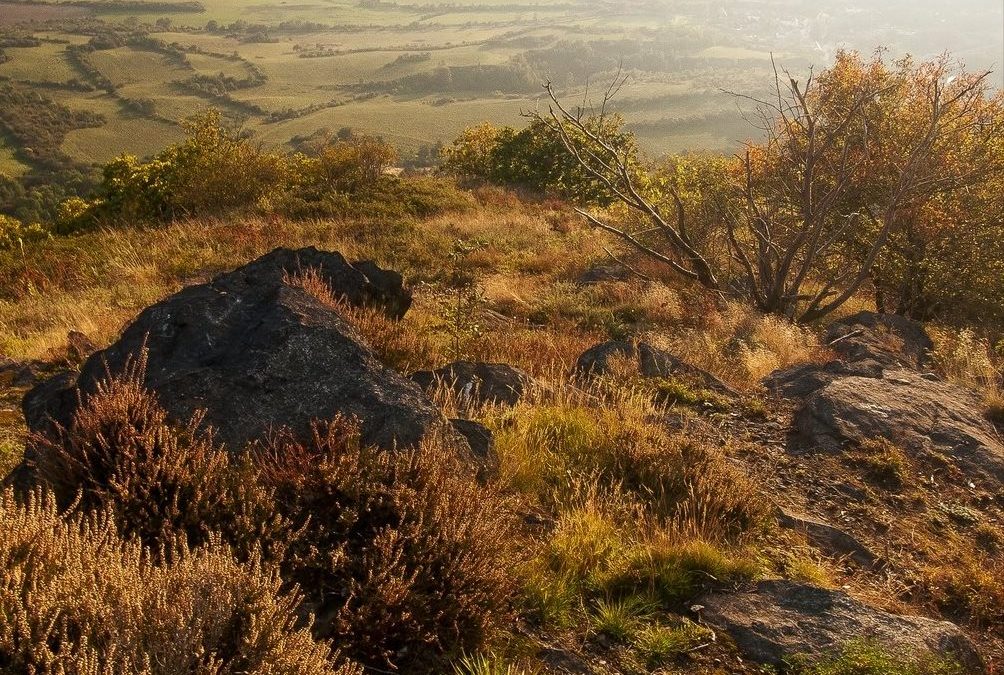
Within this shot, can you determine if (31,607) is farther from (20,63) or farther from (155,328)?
(20,63)

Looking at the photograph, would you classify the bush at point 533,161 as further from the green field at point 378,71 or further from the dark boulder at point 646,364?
the green field at point 378,71

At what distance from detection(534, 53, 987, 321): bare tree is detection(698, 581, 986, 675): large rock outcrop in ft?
22.1

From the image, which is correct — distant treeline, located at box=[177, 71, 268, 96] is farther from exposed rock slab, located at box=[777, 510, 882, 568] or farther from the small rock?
exposed rock slab, located at box=[777, 510, 882, 568]

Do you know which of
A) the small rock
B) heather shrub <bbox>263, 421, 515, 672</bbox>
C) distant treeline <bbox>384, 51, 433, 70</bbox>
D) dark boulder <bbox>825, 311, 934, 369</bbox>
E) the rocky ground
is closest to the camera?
heather shrub <bbox>263, 421, 515, 672</bbox>

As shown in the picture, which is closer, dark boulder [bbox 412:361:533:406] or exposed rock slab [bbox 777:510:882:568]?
exposed rock slab [bbox 777:510:882:568]

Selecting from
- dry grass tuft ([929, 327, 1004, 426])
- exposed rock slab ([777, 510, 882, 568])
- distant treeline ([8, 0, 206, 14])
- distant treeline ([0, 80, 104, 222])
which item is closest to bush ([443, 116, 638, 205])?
dry grass tuft ([929, 327, 1004, 426])

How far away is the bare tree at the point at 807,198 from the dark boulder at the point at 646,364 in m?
3.20

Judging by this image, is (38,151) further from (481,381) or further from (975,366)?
(975,366)

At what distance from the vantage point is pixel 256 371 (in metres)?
3.89

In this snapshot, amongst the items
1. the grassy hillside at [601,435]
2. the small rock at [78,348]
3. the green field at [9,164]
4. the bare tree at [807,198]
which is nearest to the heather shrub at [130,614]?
the grassy hillside at [601,435]

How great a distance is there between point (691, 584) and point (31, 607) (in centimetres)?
298

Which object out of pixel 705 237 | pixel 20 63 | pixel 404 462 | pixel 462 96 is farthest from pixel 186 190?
pixel 20 63

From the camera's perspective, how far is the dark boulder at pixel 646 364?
21.2ft

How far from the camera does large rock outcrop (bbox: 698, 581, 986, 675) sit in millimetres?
3154
